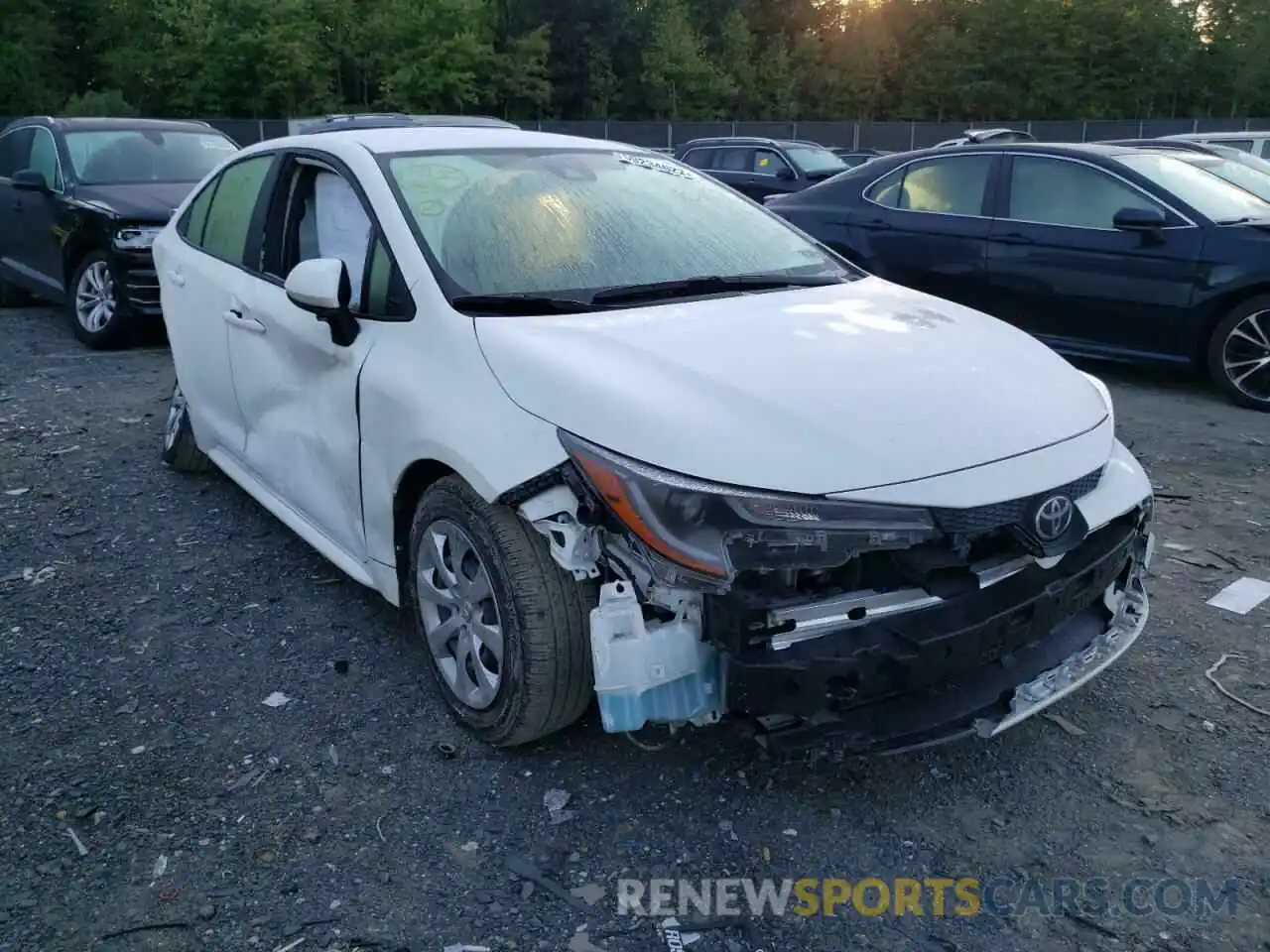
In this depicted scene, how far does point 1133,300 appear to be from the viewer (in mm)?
6770

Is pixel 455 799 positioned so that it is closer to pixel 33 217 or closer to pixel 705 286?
pixel 705 286

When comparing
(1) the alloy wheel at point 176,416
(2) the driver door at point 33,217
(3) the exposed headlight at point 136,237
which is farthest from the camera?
(2) the driver door at point 33,217

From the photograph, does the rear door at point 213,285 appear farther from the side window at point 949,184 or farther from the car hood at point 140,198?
the side window at point 949,184

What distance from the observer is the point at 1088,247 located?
692cm

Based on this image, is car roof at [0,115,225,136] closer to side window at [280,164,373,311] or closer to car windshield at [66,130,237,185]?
car windshield at [66,130,237,185]

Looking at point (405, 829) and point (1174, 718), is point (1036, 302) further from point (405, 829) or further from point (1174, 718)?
point (405, 829)

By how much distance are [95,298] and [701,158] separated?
10.0 metres

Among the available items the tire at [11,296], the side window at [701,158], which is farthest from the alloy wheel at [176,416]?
the side window at [701,158]

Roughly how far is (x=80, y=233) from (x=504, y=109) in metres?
41.6

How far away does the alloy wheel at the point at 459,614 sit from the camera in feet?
9.65

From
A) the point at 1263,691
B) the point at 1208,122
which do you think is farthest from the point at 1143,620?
the point at 1208,122

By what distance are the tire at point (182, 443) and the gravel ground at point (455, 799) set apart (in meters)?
1.21

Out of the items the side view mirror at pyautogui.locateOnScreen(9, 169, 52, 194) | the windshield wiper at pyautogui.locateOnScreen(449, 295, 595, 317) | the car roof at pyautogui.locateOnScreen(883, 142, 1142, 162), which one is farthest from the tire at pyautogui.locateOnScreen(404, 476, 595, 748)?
the side view mirror at pyautogui.locateOnScreen(9, 169, 52, 194)

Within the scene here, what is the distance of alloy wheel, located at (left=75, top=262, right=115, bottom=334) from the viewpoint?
8141mm
